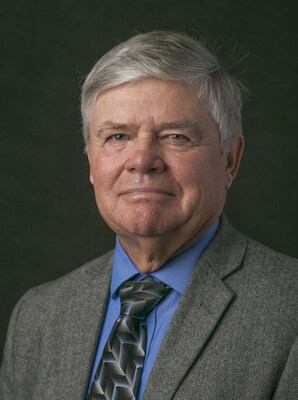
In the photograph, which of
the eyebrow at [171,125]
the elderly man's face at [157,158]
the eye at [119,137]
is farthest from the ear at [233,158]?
the eye at [119,137]

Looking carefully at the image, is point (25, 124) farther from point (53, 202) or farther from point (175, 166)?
point (175, 166)

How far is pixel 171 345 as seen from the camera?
2.10 m

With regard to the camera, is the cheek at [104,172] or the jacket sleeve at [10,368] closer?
the cheek at [104,172]

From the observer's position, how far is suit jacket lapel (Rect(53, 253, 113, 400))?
2.27m

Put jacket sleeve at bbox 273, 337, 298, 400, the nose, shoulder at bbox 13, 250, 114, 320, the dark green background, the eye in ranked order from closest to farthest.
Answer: jacket sleeve at bbox 273, 337, 298, 400 → the nose → the eye → shoulder at bbox 13, 250, 114, 320 → the dark green background

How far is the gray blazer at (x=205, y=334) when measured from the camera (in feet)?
6.72

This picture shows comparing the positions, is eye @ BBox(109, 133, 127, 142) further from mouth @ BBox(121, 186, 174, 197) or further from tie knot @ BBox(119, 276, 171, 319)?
tie knot @ BBox(119, 276, 171, 319)

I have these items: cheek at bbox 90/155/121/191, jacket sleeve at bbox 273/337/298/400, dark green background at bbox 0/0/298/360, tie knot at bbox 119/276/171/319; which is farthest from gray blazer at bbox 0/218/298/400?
dark green background at bbox 0/0/298/360

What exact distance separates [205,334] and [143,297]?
26cm

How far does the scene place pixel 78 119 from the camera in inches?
134

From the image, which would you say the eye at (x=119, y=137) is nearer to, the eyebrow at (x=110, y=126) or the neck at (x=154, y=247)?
the eyebrow at (x=110, y=126)

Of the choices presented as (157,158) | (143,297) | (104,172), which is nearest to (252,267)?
(143,297)

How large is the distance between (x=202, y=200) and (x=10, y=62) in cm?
165

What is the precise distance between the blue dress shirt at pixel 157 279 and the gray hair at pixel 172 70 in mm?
389
